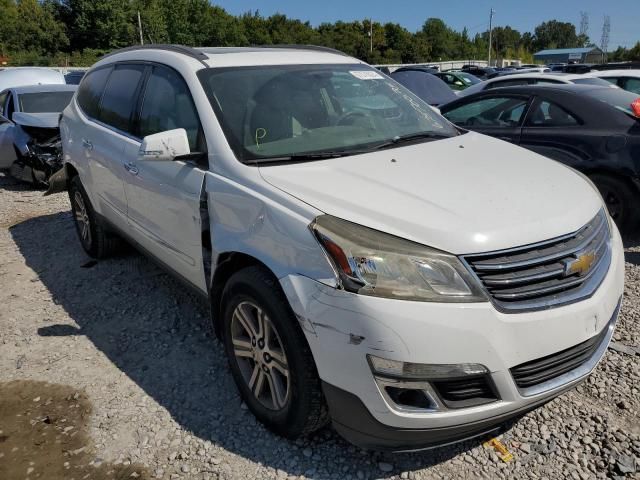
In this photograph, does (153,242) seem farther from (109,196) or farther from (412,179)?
(412,179)

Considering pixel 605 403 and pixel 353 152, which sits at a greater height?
pixel 353 152

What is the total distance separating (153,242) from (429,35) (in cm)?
9990

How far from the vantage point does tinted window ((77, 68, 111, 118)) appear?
4523 mm

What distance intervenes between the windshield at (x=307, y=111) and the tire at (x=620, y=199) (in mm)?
2130

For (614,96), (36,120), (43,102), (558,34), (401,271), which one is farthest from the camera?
(558,34)

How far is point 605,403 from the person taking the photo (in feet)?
9.29

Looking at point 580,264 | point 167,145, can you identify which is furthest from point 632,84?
point 167,145

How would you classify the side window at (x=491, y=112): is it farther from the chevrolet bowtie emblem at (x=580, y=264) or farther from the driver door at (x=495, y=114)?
the chevrolet bowtie emblem at (x=580, y=264)

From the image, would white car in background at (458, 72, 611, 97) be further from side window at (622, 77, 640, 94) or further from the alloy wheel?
the alloy wheel

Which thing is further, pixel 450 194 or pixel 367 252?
pixel 450 194

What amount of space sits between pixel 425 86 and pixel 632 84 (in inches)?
148

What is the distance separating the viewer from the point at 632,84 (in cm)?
945

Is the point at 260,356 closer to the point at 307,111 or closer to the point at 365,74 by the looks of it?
the point at 307,111

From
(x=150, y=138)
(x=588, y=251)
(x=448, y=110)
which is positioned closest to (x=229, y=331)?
(x=150, y=138)
